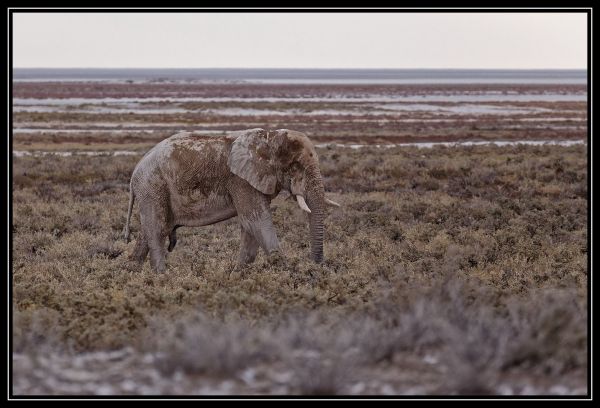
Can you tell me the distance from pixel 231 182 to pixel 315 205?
3.85 feet

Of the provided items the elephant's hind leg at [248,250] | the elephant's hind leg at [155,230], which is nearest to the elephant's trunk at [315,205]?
the elephant's hind leg at [248,250]

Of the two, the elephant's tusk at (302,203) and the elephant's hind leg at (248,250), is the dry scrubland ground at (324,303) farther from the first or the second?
the elephant's tusk at (302,203)

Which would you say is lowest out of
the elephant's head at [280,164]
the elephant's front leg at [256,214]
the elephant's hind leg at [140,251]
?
the elephant's hind leg at [140,251]

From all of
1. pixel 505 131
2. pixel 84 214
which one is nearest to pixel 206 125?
pixel 505 131

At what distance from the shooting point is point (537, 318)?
6266 millimetres

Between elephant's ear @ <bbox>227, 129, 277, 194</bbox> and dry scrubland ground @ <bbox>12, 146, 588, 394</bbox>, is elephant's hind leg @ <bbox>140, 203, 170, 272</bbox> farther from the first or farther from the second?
elephant's ear @ <bbox>227, 129, 277, 194</bbox>

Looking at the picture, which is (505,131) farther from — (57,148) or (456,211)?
(456,211)

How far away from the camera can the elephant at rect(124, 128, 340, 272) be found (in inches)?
395

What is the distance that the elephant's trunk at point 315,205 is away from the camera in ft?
33.1

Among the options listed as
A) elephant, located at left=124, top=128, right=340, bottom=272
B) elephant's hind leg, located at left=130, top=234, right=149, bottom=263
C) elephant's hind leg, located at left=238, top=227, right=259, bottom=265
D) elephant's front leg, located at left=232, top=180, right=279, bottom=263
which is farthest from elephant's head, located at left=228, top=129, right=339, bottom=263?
elephant's hind leg, located at left=130, top=234, right=149, bottom=263

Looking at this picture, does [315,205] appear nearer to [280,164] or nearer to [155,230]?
[280,164]

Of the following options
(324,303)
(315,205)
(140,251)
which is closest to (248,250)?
(315,205)

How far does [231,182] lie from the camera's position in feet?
33.2
